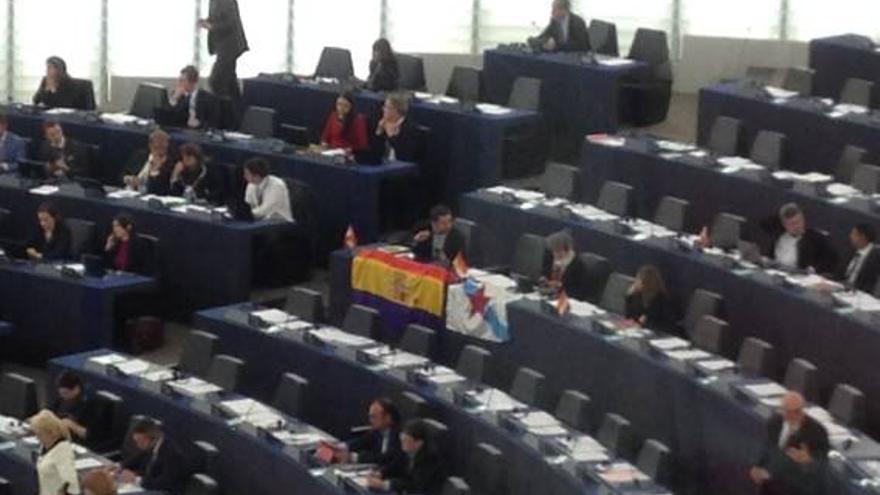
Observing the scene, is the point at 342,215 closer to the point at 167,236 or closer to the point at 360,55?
the point at 167,236

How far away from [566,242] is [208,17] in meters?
6.72

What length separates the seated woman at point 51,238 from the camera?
24.8 metres

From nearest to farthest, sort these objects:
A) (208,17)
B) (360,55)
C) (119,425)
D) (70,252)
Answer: (119,425) < (70,252) < (208,17) < (360,55)

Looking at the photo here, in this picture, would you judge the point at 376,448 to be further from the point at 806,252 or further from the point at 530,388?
the point at 806,252

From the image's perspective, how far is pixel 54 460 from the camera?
64.1ft

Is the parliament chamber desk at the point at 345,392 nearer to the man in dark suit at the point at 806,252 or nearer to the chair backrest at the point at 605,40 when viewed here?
the man in dark suit at the point at 806,252

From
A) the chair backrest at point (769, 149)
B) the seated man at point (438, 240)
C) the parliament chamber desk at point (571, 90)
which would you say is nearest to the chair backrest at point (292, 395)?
the seated man at point (438, 240)

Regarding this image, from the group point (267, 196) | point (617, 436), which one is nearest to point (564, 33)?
point (267, 196)

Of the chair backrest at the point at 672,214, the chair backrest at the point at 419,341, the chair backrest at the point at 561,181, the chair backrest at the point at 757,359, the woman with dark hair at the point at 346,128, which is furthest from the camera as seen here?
the woman with dark hair at the point at 346,128

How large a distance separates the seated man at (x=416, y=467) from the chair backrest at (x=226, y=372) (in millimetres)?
2537

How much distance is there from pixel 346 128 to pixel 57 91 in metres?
3.51

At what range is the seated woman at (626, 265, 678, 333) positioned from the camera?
22.0 meters

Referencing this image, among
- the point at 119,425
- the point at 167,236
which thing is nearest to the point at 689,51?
the point at 167,236

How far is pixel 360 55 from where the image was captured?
3045cm
